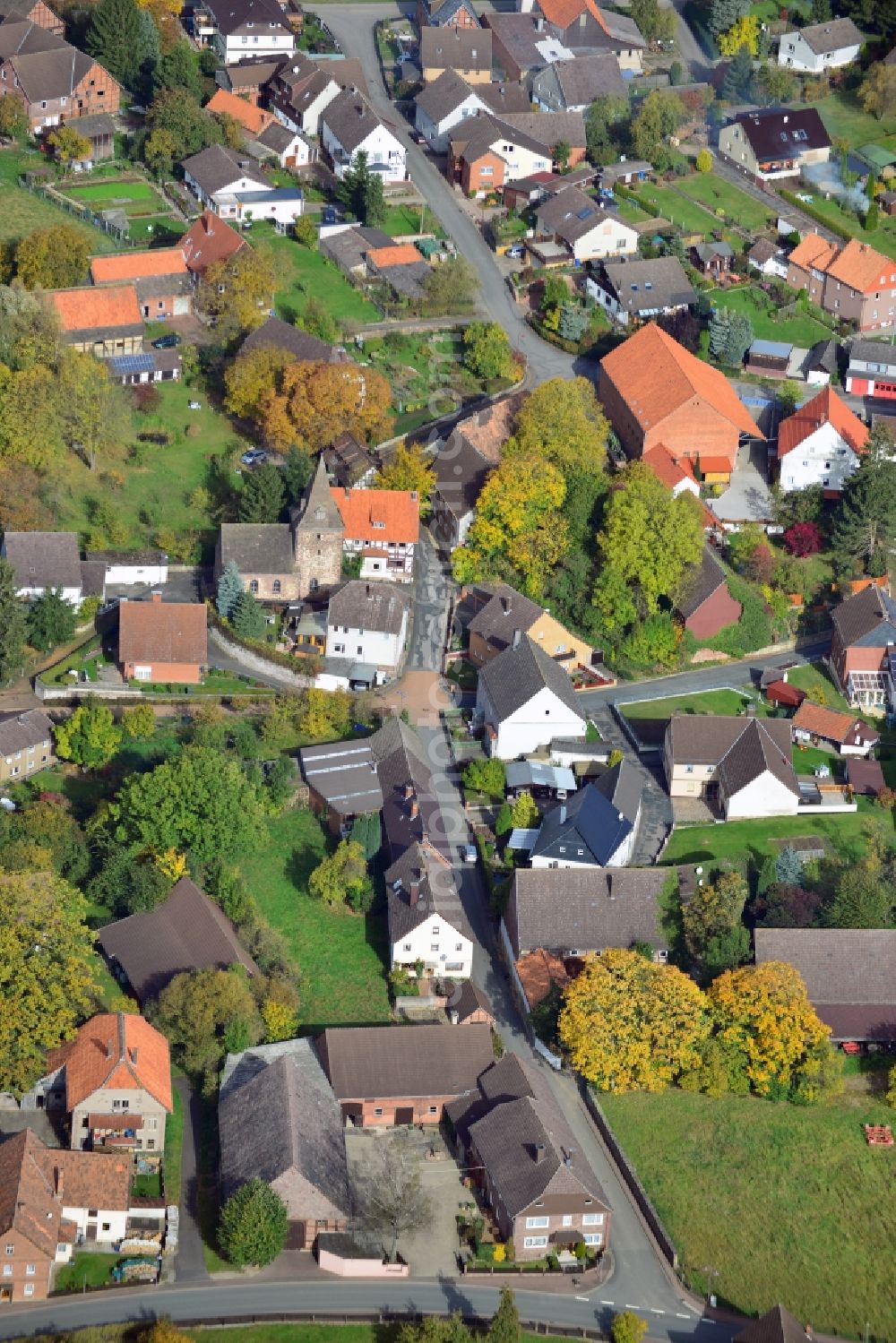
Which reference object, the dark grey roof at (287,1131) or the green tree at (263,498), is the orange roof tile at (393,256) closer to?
the green tree at (263,498)

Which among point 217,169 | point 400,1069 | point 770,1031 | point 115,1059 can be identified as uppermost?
point 217,169

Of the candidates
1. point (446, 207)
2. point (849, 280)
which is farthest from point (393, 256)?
point (849, 280)

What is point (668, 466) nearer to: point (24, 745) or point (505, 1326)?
point (24, 745)

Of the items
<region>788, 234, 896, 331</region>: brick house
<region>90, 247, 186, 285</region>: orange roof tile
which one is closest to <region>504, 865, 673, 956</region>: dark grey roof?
<region>90, 247, 186, 285</region>: orange roof tile

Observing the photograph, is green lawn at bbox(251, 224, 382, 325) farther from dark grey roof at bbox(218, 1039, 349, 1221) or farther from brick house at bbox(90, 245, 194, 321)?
dark grey roof at bbox(218, 1039, 349, 1221)

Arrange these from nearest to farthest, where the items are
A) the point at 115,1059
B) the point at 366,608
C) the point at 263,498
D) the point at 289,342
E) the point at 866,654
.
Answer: the point at 115,1059 < the point at 366,608 < the point at 866,654 < the point at 263,498 < the point at 289,342

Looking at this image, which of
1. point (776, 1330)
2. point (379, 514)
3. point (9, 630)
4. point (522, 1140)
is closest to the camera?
point (776, 1330)
